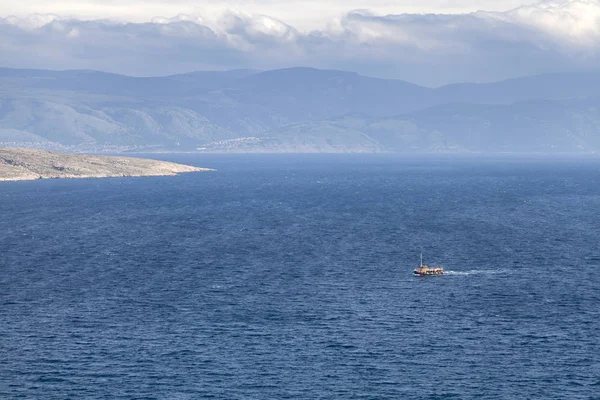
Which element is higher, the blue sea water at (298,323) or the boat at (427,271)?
the boat at (427,271)

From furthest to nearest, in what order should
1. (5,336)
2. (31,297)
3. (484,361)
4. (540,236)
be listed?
1. (540,236)
2. (31,297)
3. (5,336)
4. (484,361)

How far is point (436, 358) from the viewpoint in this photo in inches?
3875

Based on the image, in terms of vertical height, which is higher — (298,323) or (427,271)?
(427,271)

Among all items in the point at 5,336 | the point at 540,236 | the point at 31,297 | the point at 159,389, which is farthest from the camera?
the point at 540,236

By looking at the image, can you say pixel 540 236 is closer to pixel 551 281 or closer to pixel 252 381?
pixel 551 281

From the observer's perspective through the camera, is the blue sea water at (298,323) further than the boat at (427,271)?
No

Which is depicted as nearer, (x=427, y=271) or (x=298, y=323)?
(x=298, y=323)

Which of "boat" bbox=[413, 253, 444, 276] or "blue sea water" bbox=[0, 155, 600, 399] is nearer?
"blue sea water" bbox=[0, 155, 600, 399]

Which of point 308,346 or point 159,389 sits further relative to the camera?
point 308,346

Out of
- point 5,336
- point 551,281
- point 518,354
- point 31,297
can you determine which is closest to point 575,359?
point 518,354

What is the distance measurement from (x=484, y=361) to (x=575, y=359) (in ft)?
31.0

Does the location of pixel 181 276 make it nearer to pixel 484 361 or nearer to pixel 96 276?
pixel 96 276

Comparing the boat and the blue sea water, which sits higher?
the boat

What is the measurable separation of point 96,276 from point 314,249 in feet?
148
